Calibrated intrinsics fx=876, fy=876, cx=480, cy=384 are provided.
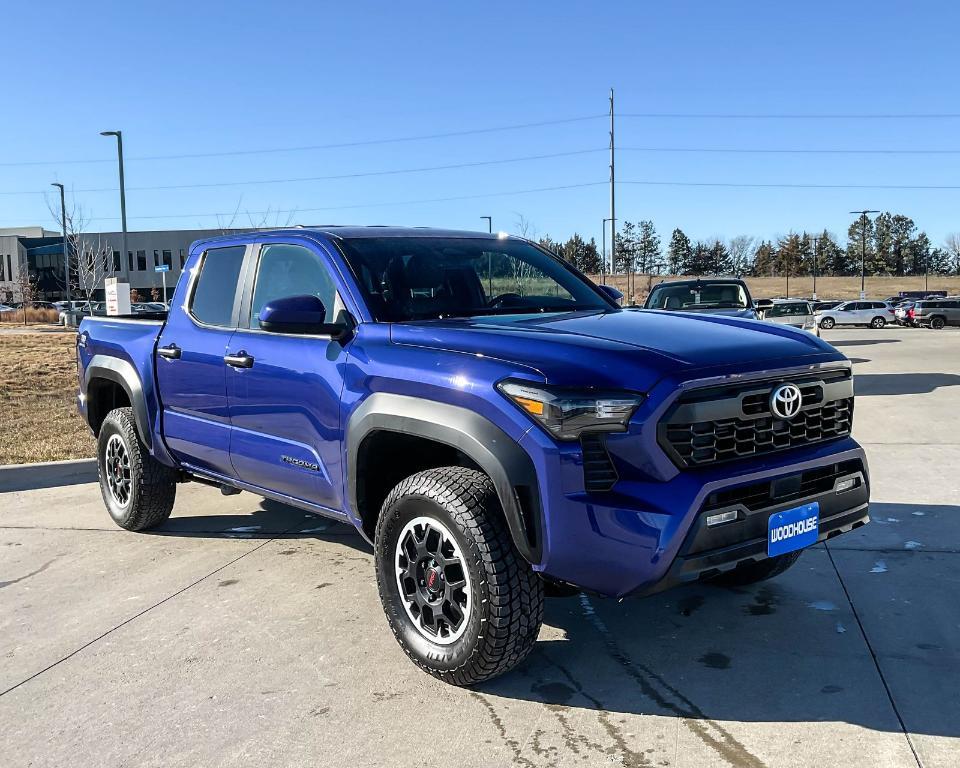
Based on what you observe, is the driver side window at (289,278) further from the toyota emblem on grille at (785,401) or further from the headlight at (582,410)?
the toyota emblem on grille at (785,401)

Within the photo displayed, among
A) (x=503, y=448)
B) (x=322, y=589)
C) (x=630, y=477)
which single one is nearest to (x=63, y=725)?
(x=322, y=589)

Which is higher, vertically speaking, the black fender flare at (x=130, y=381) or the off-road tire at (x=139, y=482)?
the black fender flare at (x=130, y=381)

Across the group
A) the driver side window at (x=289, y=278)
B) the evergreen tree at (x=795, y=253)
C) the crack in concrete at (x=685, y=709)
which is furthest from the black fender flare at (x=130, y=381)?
the evergreen tree at (x=795, y=253)

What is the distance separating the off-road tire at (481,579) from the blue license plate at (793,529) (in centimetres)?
87

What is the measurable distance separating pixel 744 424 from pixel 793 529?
1.43 ft

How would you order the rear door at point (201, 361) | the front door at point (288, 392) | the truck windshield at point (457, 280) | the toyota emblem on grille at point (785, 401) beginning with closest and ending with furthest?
1. the toyota emblem on grille at point (785, 401)
2. the front door at point (288, 392)
3. the truck windshield at point (457, 280)
4. the rear door at point (201, 361)

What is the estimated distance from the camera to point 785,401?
3350mm

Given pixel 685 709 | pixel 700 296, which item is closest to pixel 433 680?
pixel 685 709

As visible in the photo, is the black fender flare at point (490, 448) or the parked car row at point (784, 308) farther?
the parked car row at point (784, 308)

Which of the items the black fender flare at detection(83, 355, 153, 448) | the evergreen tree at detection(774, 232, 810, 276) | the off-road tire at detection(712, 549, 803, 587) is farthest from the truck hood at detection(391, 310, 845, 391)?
the evergreen tree at detection(774, 232, 810, 276)

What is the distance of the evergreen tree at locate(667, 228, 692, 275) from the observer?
14662 centimetres

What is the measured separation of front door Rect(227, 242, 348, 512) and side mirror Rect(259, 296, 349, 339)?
0.09m

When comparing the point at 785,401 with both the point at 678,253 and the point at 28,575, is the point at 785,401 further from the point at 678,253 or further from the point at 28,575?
the point at 678,253

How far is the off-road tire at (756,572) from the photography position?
14.0ft
